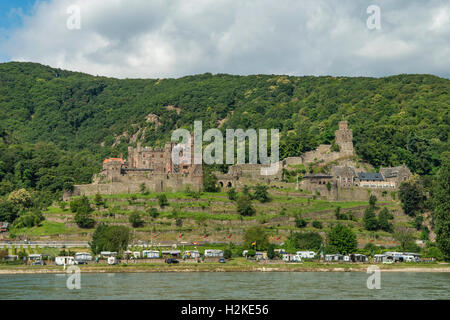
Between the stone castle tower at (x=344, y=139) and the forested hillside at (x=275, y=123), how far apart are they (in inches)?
57.4

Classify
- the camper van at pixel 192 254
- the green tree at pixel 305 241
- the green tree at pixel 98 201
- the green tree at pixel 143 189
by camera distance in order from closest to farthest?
1. the camper van at pixel 192 254
2. the green tree at pixel 305 241
3. the green tree at pixel 98 201
4. the green tree at pixel 143 189

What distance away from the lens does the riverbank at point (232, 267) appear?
6544 centimetres

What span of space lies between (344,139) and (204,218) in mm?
40073

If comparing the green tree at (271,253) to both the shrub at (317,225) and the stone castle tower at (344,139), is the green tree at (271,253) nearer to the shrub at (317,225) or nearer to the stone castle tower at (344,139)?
the shrub at (317,225)

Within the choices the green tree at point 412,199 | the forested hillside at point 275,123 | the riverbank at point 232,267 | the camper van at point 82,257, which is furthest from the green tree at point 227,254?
the forested hillside at point 275,123

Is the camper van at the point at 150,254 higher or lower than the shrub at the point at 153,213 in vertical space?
lower

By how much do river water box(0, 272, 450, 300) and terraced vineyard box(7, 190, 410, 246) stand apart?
16.9m

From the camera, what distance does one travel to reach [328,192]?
9594 centimetres

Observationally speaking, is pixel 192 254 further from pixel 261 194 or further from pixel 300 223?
pixel 261 194

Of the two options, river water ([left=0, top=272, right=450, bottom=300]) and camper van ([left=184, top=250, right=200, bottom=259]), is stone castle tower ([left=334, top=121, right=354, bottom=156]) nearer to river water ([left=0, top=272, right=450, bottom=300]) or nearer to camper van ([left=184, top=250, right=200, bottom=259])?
camper van ([left=184, top=250, right=200, bottom=259])

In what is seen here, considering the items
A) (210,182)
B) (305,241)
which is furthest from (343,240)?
(210,182)

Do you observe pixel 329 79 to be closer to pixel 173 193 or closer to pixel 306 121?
pixel 306 121

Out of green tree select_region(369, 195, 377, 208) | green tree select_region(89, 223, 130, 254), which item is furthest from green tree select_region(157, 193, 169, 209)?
green tree select_region(369, 195, 377, 208)

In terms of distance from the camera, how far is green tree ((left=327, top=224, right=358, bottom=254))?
2995 inches
